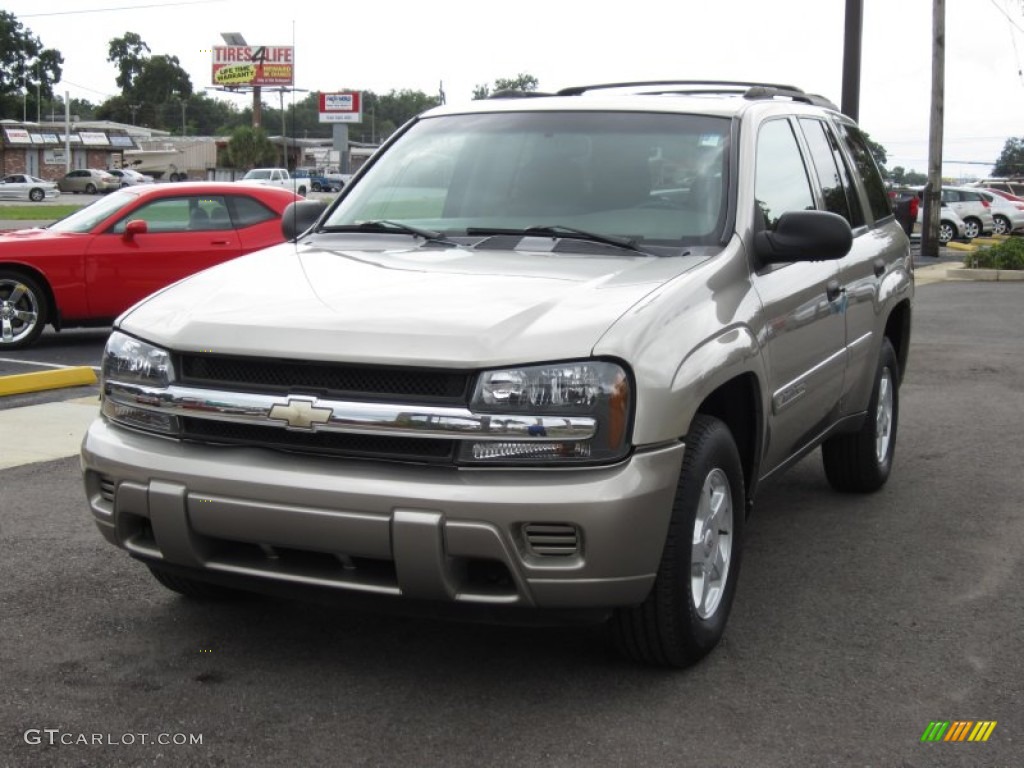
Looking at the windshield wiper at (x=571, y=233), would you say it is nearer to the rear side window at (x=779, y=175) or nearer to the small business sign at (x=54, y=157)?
the rear side window at (x=779, y=175)

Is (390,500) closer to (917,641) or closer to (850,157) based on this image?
(917,641)

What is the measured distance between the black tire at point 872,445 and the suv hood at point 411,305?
2286 mm

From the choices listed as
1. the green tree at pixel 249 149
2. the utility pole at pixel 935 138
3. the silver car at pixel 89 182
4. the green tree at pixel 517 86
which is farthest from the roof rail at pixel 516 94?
the green tree at pixel 249 149

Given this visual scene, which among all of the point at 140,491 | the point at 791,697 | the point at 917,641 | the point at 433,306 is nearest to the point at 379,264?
the point at 433,306

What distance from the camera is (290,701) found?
12.8 ft

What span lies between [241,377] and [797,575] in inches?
99.2

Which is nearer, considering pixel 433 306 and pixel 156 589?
pixel 433 306

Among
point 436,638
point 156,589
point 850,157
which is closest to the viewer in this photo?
point 436,638

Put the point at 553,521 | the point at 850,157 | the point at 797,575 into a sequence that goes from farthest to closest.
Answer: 1. the point at 850,157
2. the point at 797,575
3. the point at 553,521

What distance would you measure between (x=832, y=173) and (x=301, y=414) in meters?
3.27

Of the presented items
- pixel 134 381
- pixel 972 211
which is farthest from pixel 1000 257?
pixel 134 381

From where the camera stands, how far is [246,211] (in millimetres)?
13281
